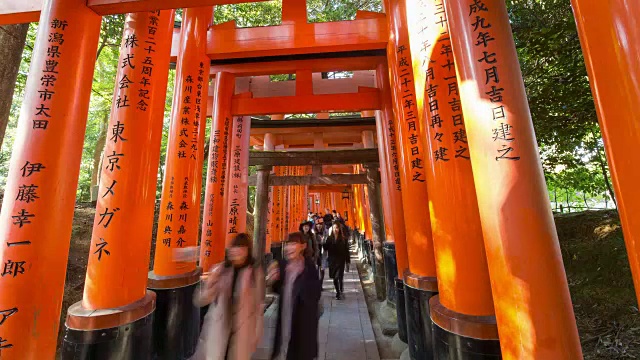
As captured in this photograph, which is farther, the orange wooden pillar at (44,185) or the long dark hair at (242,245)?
the long dark hair at (242,245)

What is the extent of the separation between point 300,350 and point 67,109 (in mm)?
2602

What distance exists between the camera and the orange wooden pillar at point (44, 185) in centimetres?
190

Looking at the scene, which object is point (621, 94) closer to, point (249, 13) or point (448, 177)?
point (448, 177)

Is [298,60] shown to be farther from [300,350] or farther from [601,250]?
[601,250]

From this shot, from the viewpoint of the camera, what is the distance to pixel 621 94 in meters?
1.09

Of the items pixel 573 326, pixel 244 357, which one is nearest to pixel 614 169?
pixel 573 326

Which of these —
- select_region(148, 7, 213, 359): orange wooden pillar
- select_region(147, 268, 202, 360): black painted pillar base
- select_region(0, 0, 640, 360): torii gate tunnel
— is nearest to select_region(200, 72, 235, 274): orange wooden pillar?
select_region(0, 0, 640, 360): torii gate tunnel

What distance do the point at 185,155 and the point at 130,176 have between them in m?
1.18

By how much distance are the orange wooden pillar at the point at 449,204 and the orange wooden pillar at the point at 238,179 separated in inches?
175

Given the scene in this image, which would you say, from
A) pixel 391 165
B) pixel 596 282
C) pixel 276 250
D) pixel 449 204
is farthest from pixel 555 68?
pixel 276 250

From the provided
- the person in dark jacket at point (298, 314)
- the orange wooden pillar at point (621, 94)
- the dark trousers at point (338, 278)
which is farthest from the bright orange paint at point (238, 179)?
the orange wooden pillar at point (621, 94)

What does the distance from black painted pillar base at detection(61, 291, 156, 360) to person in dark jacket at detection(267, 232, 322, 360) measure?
1.17 m

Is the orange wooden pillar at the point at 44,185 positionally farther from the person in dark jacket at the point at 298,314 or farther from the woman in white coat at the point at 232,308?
the person in dark jacket at the point at 298,314

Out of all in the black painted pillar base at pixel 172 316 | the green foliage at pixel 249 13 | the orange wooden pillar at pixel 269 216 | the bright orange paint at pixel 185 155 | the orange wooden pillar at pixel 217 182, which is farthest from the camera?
the orange wooden pillar at pixel 269 216
